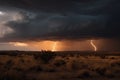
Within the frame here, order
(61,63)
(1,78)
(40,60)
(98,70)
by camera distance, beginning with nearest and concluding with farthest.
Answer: (1,78), (98,70), (61,63), (40,60)

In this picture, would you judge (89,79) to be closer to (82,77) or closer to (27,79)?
(82,77)

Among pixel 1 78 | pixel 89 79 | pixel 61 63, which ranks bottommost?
pixel 1 78

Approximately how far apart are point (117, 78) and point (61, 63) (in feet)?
70.6

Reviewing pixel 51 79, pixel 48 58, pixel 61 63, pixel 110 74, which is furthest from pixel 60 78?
pixel 48 58

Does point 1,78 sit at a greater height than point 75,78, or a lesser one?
lesser

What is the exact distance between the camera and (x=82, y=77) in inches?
1534

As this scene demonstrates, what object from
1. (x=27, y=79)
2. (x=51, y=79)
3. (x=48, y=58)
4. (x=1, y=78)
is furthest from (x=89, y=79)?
(x=48, y=58)

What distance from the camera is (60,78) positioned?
37812mm

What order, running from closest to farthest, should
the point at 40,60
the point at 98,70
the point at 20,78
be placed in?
1. the point at 20,78
2. the point at 98,70
3. the point at 40,60

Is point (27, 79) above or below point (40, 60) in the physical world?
below

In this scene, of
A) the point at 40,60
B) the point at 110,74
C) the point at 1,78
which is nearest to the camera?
the point at 1,78

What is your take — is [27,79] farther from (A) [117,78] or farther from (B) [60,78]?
(A) [117,78]

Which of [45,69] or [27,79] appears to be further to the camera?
[45,69]

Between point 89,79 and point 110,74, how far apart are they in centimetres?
524
